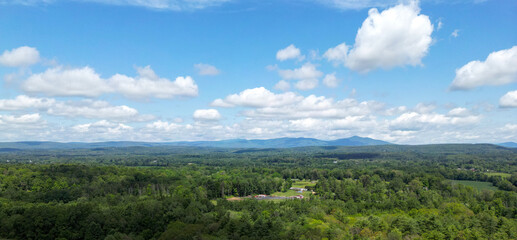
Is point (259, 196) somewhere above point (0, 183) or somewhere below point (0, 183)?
below

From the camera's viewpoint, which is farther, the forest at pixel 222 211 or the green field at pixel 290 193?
the green field at pixel 290 193

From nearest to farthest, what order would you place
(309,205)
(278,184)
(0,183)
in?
1. (309,205)
2. (0,183)
3. (278,184)

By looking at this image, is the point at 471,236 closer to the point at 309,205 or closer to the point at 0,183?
the point at 309,205

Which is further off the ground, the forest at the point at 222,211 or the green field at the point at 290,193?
the forest at the point at 222,211

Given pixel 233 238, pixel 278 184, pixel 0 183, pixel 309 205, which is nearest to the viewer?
pixel 233 238

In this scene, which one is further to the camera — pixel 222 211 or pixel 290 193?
pixel 290 193

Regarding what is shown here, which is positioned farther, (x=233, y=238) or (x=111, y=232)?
(x=111, y=232)

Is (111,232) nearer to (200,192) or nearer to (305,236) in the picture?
(305,236)

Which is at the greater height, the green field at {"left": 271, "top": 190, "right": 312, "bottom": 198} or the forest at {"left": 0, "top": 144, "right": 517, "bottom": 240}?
the forest at {"left": 0, "top": 144, "right": 517, "bottom": 240}

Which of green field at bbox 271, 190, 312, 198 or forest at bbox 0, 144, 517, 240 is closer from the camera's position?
forest at bbox 0, 144, 517, 240

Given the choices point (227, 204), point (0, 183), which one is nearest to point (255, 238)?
point (227, 204)

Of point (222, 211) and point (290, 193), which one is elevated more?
point (222, 211)
